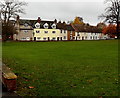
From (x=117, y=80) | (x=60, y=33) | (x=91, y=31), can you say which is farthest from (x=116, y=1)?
(x=117, y=80)

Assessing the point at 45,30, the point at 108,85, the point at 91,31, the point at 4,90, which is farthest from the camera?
the point at 91,31

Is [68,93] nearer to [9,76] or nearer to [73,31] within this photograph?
[9,76]

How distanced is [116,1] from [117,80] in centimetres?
5918

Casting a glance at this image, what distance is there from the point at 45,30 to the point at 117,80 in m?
72.5

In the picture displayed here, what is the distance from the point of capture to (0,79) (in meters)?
8.70

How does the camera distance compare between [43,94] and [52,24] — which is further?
[52,24]

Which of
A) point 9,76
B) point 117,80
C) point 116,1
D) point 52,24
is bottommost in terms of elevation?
point 117,80

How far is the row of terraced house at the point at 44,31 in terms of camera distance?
2990 inches

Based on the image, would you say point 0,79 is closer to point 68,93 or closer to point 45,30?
point 68,93

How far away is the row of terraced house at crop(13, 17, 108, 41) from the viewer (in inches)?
2990

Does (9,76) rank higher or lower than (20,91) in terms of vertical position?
higher

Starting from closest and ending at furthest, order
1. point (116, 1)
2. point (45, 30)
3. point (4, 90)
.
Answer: point (4, 90) → point (116, 1) → point (45, 30)

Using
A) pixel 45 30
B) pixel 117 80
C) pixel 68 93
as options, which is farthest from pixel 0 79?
pixel 45 30

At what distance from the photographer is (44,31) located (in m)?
80.3
